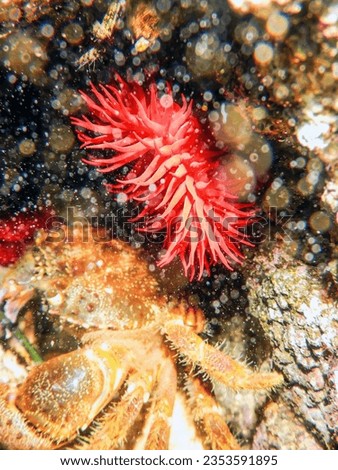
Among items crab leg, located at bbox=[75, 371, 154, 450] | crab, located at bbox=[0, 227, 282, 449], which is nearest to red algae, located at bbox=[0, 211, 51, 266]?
crab, located at bbox=[0, 227, 282, 449]

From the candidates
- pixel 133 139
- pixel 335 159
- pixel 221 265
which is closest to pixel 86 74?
pixel 133 139

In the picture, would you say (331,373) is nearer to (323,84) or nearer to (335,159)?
(335,159)

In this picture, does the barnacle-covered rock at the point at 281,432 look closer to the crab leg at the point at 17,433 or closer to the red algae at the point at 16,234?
the crab leg at the point at 17,433

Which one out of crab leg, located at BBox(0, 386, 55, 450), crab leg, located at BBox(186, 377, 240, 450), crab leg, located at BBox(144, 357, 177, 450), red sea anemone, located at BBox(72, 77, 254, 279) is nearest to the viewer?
red sea anemone, located at BBox(72, 77, 254, 279)

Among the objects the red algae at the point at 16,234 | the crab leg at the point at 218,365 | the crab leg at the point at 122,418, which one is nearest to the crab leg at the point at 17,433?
the crab leg at the point at 122,418

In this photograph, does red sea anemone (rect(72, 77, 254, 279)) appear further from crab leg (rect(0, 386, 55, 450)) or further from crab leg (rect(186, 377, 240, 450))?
crab leg (rect(0, 386, 55, 450))

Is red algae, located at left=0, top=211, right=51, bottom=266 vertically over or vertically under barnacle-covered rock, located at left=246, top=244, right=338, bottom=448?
over
